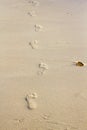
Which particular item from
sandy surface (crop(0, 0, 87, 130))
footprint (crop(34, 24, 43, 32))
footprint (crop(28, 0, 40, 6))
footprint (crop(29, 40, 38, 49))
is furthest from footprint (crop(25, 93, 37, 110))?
footprint (crop(28, 0, 40, 6))

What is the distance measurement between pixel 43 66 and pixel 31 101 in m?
0.43

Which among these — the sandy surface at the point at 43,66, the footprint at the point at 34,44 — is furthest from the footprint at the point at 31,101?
the footprint at the point at 34,44

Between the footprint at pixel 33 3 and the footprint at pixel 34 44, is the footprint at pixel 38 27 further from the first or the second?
the footprint at pixel 33 3

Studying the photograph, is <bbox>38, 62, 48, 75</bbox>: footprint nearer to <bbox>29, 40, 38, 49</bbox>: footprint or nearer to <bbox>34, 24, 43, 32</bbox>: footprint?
<bbox>29, 40, 38, 49</bbox>: footprint

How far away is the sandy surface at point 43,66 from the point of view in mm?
1946

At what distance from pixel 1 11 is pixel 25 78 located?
1210mm

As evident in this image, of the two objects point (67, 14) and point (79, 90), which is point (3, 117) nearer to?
point (79, 90)

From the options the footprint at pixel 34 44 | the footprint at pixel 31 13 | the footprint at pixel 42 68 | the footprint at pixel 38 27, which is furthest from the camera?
the footprint at pixel 31 13

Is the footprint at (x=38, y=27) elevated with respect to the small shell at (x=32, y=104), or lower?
elevated

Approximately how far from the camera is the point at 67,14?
3.24m

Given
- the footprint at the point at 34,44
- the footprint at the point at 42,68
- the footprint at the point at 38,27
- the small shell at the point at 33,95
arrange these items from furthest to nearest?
the footprint at the point at 38,27, the footprint at the point at 34,44, the footprint at the point at 42,68, the small shell at the point at 33,95

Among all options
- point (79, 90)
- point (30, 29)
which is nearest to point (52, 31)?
point (30, 29)

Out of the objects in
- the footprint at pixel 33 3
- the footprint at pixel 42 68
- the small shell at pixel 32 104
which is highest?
the footprint at pixel 33 3

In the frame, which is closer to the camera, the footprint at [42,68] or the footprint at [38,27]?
the footprint at [42,68]
